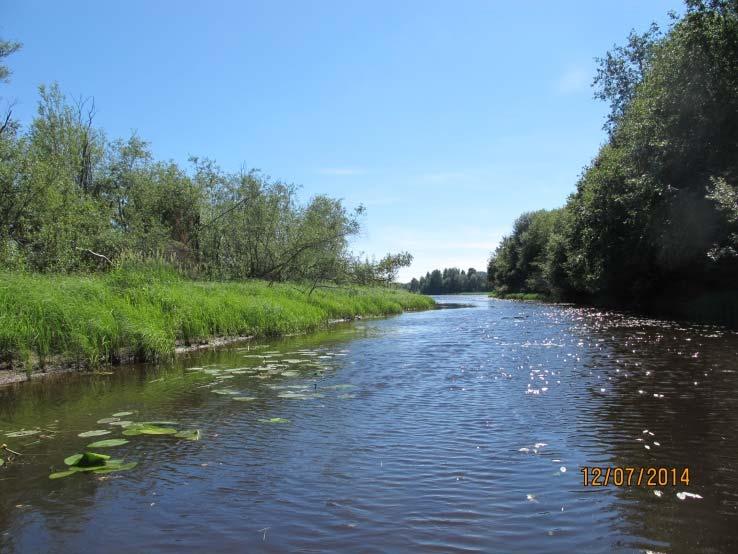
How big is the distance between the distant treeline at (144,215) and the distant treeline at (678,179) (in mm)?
17559

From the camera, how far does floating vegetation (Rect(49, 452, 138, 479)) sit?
5.88m

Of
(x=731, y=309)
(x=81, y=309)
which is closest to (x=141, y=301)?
(x=81, y=309)

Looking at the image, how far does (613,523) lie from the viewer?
449 centimetres

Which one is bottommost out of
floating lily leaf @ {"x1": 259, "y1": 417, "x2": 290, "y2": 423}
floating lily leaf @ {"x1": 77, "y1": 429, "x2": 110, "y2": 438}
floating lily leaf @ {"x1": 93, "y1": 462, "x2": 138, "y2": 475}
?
floating lily leaf @ {"x1": 93, "y1": 462, "x2": 138, "y2": 475}

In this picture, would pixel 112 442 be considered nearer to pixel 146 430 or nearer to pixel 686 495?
pixel 146 430

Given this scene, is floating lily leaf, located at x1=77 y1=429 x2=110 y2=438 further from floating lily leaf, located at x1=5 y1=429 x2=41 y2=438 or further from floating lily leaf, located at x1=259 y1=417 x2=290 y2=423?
floating lily leaf, located at x1=259 y1=417 x2=290 y2=423

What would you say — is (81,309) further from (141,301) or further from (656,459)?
(656,459)

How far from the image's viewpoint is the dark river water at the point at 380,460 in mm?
4391

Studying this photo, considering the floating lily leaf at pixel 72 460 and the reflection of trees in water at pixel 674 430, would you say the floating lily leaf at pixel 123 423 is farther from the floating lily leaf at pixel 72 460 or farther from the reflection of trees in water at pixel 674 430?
the reflection of trees in water at pixel 674 430

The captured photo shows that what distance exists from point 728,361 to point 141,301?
16296mm

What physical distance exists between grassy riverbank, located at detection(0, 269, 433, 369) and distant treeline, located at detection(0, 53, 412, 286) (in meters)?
4.63

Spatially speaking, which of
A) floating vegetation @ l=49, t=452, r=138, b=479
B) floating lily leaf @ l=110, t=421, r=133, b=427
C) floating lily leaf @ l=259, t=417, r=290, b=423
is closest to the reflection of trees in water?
floating lily leaf @ l=259, t=417, r=290, b=423

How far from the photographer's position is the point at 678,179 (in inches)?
1047

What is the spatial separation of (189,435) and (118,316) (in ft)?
26.1
